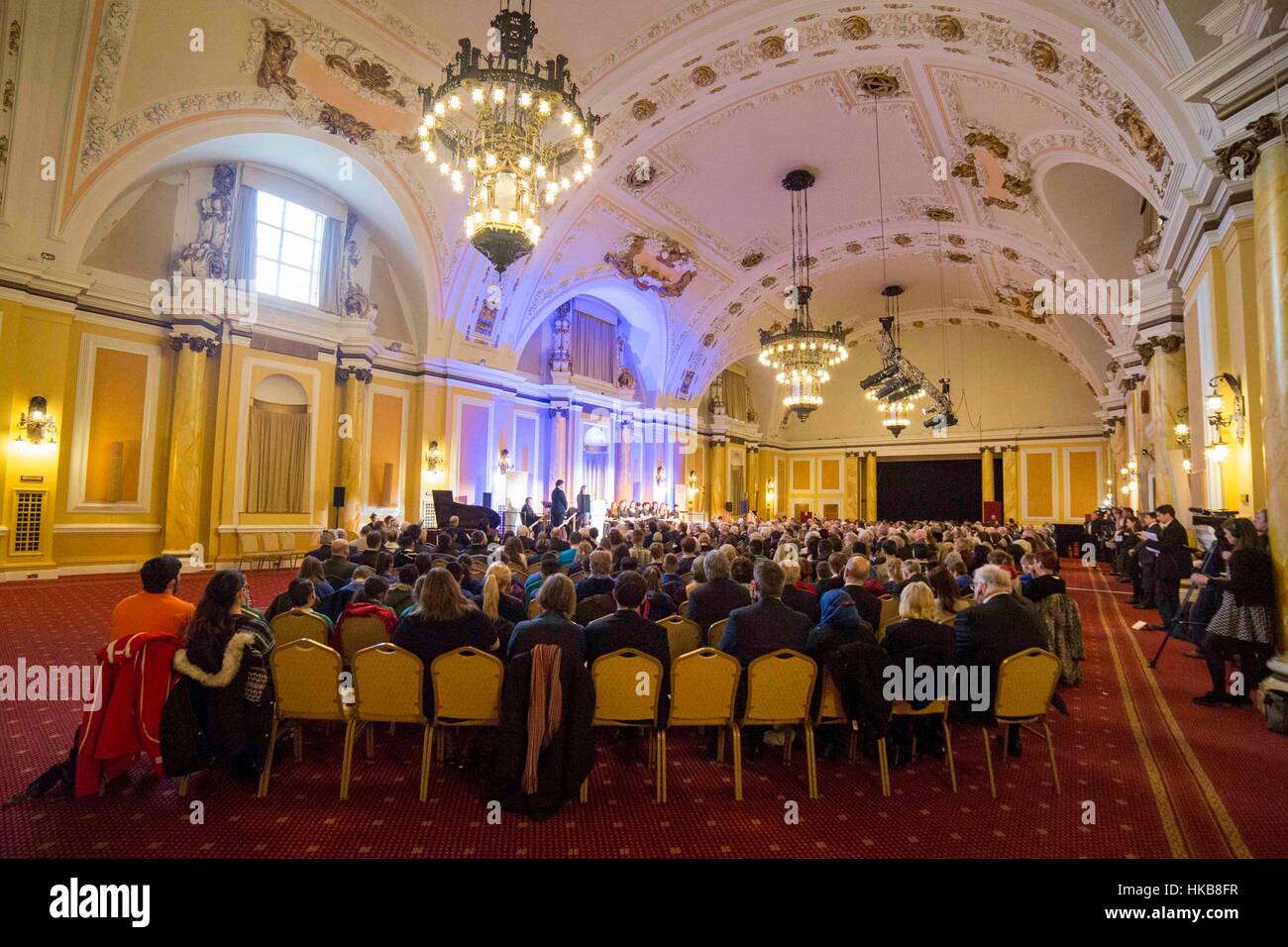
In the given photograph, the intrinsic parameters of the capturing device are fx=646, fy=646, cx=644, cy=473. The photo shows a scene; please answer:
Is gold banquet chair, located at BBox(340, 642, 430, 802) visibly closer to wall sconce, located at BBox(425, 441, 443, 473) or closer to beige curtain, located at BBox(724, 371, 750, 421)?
wall sconce, located at BBox(425, 441, 443, 473)

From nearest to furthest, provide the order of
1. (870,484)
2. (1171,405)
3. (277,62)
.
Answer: (1171,405) → (277,62) → (870,484)

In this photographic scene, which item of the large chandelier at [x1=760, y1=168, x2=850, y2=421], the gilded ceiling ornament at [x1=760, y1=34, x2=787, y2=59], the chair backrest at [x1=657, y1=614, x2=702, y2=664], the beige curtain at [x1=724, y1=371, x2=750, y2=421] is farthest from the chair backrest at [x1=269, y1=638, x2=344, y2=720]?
the beige curtain at [x1=724, y1=371, x2=750, y2=421]

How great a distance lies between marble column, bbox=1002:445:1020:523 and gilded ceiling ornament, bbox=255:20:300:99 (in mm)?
23169

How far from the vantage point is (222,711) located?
9.69ft

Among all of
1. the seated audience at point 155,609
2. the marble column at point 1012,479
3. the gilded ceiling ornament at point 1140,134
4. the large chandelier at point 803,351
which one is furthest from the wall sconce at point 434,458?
the marble column at point 1012,479

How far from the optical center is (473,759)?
352 centimetres

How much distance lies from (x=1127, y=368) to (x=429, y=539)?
12537 millimetres

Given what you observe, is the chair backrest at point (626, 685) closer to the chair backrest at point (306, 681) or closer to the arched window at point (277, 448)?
the chair backrest at point (306, 681)

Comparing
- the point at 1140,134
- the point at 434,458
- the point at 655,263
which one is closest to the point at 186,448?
the point at 434,458

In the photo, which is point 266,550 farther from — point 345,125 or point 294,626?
point 294,626

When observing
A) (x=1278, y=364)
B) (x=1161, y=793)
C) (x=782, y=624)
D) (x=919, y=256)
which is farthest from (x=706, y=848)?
(x=919, y=256)

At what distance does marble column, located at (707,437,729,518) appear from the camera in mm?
22203

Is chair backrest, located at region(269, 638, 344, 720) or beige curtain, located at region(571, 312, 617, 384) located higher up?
beige curtain, located at region(571, 312, 617, 384)

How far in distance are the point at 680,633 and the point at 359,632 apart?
1.85 m
